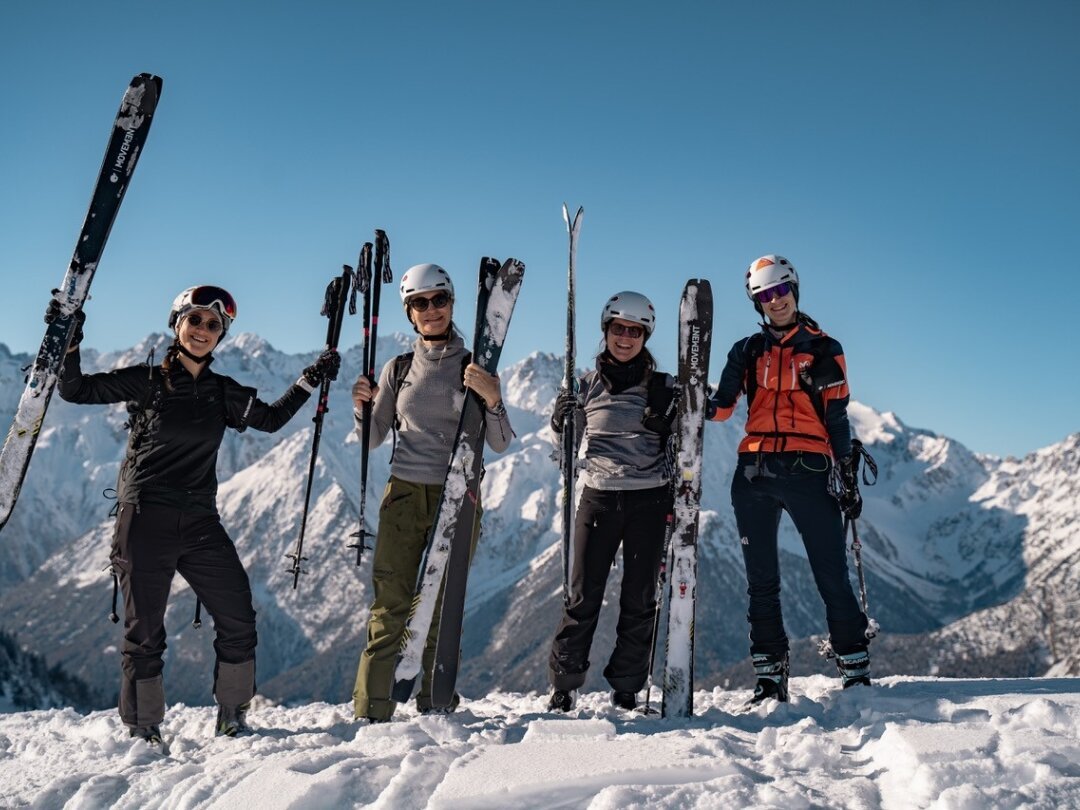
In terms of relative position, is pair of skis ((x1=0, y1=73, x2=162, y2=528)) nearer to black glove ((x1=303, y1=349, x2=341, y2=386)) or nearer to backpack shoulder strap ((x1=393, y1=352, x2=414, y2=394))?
black glove ((x1=303, y1=349, x2=341, y2=386))

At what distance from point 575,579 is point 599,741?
79.1 inches

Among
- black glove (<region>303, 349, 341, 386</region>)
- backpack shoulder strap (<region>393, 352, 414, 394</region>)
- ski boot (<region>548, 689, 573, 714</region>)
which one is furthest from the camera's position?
black glove (<region>303, 349, 341, 386</region>)

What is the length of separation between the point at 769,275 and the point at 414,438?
3.35 metres

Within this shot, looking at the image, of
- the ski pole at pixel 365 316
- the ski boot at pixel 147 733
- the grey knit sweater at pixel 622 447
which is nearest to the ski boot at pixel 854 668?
the grey knit sweater at pixel 622 447

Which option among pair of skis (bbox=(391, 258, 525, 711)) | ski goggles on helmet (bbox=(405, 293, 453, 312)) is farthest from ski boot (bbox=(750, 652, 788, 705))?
ski goggles on helmet (bbox=(405, 293, 453, 312))

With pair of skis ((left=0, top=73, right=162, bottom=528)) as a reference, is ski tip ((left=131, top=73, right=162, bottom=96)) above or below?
above

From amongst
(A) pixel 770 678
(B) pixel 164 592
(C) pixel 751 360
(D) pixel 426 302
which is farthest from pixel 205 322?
(A) pixel 770 678

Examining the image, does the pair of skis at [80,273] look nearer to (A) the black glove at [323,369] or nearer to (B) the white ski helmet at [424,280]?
(A) the black glove at [323,369]

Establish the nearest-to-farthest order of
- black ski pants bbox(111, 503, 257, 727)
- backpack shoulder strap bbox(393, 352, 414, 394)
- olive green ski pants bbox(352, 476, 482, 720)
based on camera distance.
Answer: black ski pants bbox(111, 503, 257, 727), olive green ski pants bbox(352, 476, 482, 720), backpack shoulder strap bbox(393, 352, 414, 394)

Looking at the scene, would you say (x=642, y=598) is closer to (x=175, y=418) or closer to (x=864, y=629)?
(x=864, y=629)

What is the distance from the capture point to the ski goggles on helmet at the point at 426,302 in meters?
6.86

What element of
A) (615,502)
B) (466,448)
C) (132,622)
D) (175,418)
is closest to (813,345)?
(615,502)

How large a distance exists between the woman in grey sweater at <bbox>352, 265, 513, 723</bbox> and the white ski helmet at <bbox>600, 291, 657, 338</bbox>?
50.4 inches

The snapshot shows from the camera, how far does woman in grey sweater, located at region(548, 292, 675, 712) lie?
6.88 metres
